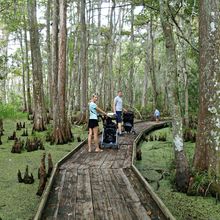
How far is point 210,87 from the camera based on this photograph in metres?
6.16

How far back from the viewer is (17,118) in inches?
741

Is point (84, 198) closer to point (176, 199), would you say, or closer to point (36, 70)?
point (176, 199)

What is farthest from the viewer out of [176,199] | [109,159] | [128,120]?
[128,120]

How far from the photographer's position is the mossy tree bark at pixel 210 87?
6.11 meters

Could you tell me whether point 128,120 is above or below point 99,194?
above

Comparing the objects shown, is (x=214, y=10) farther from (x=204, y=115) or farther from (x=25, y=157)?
(x=25, y=157)

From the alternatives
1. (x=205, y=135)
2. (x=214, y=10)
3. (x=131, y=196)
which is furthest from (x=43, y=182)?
(x=214, y=10)

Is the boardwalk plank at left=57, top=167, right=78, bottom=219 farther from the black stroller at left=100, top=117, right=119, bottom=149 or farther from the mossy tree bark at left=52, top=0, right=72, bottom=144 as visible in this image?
the mossy tree bark at left=52, top=0, right=72, bottom=144

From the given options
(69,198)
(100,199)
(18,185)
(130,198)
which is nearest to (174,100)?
(130,198)

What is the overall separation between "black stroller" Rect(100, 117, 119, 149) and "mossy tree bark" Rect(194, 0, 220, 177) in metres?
3.69

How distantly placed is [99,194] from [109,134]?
4456 millimetres

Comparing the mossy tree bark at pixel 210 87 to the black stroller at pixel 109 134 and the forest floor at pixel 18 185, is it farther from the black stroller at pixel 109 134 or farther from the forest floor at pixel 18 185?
the black stroller at pixel 109 134

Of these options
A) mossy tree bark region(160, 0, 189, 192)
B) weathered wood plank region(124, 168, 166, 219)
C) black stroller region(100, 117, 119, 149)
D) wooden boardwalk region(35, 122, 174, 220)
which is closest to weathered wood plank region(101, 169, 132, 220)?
wooden boardwalk region(35, 122, 174, 220)

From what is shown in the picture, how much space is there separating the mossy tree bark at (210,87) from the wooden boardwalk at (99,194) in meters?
1.34
